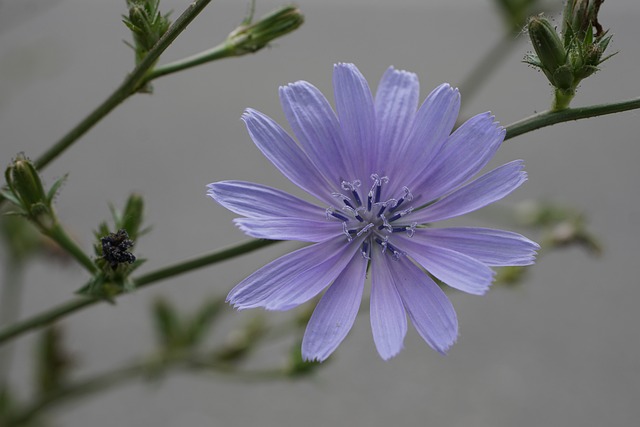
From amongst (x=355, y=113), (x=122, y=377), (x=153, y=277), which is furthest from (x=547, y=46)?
(x=122, y=377)

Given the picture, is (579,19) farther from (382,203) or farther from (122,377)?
(122,377)

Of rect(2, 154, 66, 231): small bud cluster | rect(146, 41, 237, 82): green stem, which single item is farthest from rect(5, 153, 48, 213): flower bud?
rect(146, 41, 237, 82): green stem

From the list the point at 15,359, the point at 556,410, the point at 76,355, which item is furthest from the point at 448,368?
the point at 76,355

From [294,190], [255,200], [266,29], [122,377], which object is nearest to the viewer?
[255,200]

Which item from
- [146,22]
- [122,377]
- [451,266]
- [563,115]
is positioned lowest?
[122,377]

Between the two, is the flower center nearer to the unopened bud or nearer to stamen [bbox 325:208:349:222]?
stamen [bbox 325:208:349:222]

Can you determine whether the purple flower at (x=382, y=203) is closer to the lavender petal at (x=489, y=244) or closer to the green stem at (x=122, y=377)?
the lavender petal at (x=489, y=244)

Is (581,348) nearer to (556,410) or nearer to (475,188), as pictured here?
(556,410)
